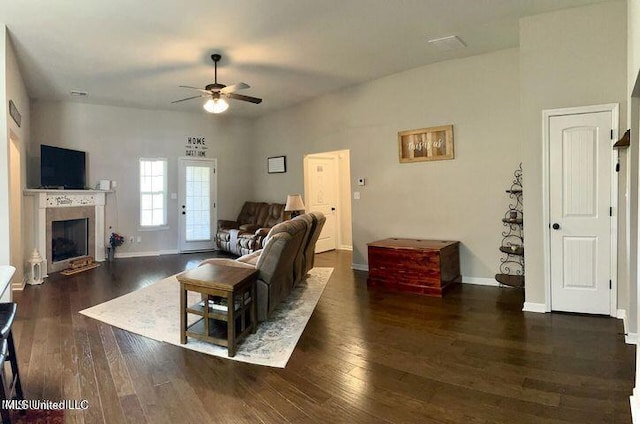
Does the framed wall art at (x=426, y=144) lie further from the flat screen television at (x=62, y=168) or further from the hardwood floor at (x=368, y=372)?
the flat screen television at (x=62, y=168)

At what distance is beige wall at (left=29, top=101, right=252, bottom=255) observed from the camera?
681 cm

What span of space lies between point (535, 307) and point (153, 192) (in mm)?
7045

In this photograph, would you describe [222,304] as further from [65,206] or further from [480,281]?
[65,206]

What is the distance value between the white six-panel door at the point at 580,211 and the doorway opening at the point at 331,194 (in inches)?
166

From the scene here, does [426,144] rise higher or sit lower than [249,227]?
higher

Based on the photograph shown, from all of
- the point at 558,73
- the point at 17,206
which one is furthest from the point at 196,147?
the point at 558,73

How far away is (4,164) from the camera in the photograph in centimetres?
397

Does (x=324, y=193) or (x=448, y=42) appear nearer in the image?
(x=448, y=42)

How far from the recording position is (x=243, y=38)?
4148mm

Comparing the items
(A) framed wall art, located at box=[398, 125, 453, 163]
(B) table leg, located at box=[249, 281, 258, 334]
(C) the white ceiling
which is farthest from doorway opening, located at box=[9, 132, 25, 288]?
(A) framed wall art, located at box=[398, 125, 453, 163]

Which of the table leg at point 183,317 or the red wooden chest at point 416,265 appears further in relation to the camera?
the red wooden chest at point 416,265

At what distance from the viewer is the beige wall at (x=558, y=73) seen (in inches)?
136

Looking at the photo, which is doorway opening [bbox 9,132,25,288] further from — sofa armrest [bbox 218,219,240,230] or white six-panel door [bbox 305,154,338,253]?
white six-panel door [bbox 305,154,338,253]

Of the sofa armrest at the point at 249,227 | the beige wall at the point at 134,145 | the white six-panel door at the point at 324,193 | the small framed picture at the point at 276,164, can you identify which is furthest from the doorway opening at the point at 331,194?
the beige wall at the point at 134,145
